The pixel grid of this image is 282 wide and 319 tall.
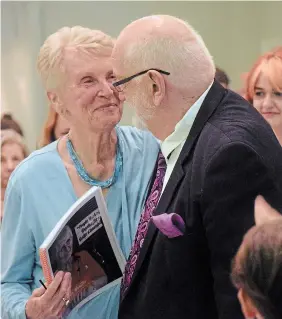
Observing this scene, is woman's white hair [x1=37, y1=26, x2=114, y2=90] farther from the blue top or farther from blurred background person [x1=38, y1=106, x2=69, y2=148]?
blurred background person [x1=38, y1=106, x2=69, y2=148]

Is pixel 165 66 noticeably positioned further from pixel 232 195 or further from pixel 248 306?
pixel 248 306

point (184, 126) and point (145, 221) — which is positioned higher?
point (184, 126)

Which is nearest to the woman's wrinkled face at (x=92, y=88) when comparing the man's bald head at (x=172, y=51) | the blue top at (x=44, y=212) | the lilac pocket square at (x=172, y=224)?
the blue top at (x=44, y=212)

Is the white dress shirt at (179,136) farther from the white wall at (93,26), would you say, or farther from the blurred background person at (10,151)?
the blurred background person at (10,151)

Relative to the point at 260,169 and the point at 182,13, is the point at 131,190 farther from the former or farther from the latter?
the point at 182,13

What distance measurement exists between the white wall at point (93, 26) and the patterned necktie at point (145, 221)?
565 millimetres

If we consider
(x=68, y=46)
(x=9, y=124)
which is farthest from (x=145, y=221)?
(x=9, y=124)

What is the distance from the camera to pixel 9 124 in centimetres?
167

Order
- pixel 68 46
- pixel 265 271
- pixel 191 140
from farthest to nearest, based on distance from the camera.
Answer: pixel 68 46 → pixel 191 140 → pixel 265 271

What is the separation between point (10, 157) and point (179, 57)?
0.91 m

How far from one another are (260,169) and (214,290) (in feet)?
0.64

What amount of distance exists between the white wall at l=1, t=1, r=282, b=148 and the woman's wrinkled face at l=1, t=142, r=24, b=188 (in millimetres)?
57

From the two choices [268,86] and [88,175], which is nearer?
[88,175]

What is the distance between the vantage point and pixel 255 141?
80cm
